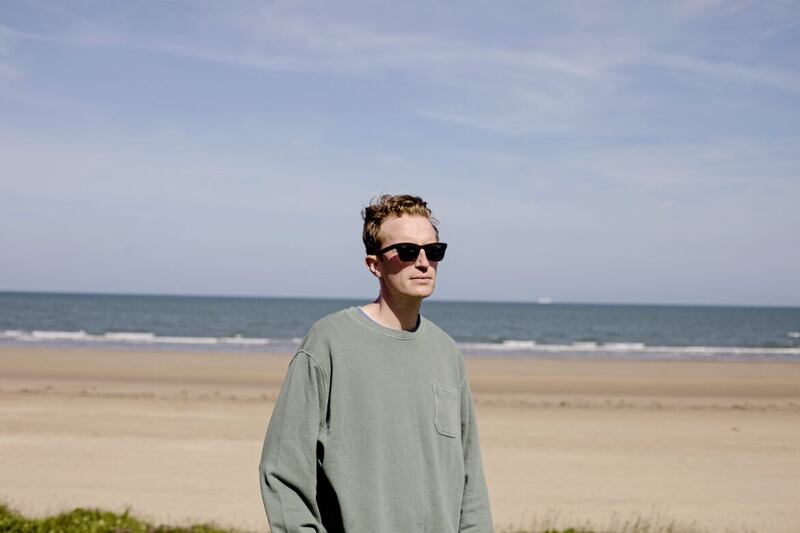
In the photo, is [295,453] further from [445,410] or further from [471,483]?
[471,483]

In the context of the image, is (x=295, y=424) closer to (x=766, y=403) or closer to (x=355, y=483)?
(x=355, y=483)

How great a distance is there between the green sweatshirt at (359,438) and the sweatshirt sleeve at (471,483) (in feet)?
0.52

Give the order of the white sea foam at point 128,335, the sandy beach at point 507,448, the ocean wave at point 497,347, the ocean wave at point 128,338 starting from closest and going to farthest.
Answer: the sandy beach at point 507,448
the ocean wave at point 497,347
the ocean wave at point 128,338
the white sea foam at point 128,335

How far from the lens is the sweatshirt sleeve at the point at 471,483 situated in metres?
2.72

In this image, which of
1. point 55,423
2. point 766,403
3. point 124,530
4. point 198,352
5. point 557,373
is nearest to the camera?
point 124,530

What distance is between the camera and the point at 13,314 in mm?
69812

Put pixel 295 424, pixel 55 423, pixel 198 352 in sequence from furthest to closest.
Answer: pixel 198 352, pixel 55 423, pixel 295 424

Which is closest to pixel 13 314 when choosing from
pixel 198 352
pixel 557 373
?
pixel 198 352

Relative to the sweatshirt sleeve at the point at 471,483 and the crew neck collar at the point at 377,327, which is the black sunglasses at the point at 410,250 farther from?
the sweatshirt sleeve at the point at 471,483

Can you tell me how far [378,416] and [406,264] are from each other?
479 mm

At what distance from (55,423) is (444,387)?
39.3 feet

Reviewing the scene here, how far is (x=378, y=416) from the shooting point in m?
2.44

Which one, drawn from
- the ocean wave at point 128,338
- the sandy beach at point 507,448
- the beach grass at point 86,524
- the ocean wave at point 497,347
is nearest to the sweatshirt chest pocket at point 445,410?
the beach grass at point 86,524

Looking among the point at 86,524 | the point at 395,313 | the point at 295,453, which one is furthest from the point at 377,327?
the point at 86,524
